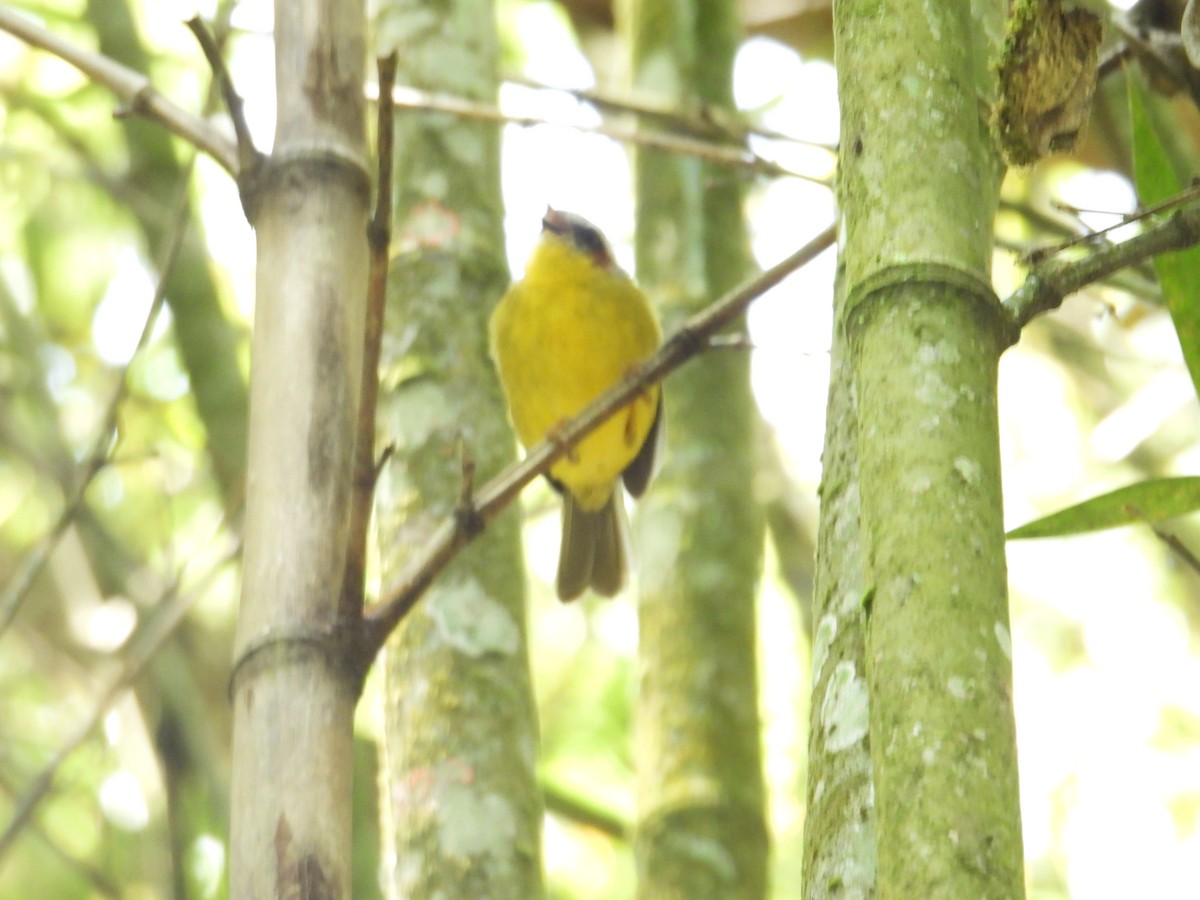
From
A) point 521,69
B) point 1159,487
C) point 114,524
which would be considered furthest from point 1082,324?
point 1159,487

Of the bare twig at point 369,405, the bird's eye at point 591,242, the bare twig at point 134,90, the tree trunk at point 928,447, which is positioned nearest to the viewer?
the tree trunk at point 928,447

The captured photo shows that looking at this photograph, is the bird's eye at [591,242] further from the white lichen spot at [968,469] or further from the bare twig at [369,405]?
the white lichen spot at [968,469]

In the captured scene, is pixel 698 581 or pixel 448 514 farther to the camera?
pixel 698 581

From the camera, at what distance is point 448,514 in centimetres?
307

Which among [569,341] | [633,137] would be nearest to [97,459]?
[633,137]

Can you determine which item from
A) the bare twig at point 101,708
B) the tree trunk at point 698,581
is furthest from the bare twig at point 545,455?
the tree trunk at point 698,581

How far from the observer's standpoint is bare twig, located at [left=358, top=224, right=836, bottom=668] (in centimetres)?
180

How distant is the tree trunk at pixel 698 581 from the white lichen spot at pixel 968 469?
2.13 m

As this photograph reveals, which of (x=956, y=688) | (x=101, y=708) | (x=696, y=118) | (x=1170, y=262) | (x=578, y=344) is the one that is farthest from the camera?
(x=578, y=344)

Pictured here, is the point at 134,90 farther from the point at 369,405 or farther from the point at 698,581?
the point at 698,581

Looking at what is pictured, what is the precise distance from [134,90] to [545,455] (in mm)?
715

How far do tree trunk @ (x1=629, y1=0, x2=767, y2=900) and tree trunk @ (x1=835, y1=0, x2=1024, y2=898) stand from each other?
1890mm

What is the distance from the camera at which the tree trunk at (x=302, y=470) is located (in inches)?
63.5

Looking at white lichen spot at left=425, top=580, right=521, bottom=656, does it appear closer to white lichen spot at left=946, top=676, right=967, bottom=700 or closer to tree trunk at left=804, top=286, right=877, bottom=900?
tree trunk at left=804, top=286, right=877, bottom=900
